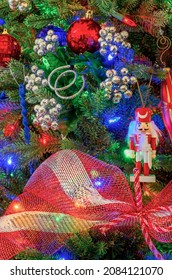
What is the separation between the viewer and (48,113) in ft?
3.21

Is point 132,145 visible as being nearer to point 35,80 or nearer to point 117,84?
point 117,84

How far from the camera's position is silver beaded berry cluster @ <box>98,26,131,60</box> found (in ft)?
3.18

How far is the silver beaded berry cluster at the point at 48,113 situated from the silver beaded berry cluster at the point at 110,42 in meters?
0.13

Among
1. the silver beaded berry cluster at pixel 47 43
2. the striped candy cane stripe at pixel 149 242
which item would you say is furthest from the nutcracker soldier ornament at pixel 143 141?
the silver beaded berry cluster at pixel 47 43

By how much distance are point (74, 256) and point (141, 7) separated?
0.50 m

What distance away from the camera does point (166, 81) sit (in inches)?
40.8

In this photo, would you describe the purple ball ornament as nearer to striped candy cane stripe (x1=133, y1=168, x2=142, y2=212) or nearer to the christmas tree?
the christmas tree

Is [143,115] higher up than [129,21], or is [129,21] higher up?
[129,21]

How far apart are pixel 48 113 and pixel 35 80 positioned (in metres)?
0.07

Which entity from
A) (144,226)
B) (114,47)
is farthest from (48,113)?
(144,226)

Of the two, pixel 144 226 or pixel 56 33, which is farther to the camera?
pixel 56 33

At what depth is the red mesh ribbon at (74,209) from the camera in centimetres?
88

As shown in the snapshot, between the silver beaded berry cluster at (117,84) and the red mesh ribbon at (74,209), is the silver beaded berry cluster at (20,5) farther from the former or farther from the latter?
the red mesh ribbon at (74,209)

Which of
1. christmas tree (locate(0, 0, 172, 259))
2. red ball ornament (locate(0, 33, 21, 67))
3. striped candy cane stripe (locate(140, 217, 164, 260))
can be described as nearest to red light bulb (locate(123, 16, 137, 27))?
christmas tree (locate(0, 0, 172, 259))
